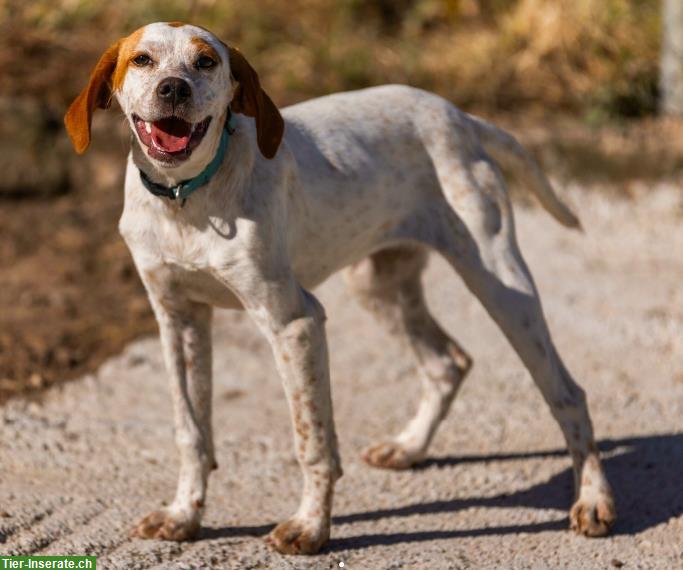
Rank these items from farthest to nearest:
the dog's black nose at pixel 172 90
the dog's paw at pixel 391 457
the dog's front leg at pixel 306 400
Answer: the dog's paw at pixel 391 457 → the dog's front leg at pixel 306 400 → the dog's black nose at pixel 172 90

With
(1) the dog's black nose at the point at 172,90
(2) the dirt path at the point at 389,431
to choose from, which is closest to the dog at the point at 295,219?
(1) the dog's black nose at the point at 172,90

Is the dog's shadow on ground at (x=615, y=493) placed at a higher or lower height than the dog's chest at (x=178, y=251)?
lower

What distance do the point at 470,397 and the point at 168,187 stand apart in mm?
2405

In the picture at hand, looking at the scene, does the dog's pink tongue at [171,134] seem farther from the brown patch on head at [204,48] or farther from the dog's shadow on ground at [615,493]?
the dog's shadow on ground at [615,493]

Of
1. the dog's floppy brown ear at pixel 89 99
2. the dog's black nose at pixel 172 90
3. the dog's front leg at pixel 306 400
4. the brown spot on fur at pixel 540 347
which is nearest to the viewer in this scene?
the dog's black nose at pixel 172 90

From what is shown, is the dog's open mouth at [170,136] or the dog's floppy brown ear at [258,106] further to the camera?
the dog's floppy brown ear at [258,106]

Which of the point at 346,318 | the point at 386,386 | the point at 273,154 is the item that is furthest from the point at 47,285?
the point at 273,154

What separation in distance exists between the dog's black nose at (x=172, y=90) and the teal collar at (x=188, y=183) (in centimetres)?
36

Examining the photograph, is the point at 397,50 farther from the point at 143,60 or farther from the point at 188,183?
the point at 143,60

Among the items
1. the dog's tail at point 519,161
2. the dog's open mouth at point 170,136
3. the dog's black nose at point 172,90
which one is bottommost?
the dog's tail at point 519,161

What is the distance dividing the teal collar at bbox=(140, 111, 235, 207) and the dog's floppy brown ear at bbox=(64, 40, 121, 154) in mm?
220

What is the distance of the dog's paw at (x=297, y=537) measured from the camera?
3.99m

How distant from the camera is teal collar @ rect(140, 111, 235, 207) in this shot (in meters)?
3.71

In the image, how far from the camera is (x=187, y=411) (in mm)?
4180
